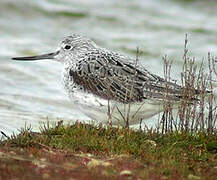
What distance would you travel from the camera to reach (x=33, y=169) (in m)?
7.11

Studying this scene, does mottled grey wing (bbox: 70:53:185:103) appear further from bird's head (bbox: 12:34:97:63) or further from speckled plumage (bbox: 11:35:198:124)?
bird's head (bbox: 12:34:97:63)

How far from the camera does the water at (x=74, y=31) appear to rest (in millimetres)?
15414

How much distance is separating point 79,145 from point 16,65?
33.4ft

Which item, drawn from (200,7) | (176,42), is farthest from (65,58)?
(200,7)

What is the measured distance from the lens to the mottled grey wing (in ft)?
33.9

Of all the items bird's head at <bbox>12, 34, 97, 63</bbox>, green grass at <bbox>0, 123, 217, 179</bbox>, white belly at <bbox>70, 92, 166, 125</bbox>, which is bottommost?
green grass at <bbox>0, 123, 217, 179</bbox>

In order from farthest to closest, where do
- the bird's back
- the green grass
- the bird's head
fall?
the bird's head < the bird's back < the green grass

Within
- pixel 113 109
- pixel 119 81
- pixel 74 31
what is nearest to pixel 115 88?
pixel 119 81

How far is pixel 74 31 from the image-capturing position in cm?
2173

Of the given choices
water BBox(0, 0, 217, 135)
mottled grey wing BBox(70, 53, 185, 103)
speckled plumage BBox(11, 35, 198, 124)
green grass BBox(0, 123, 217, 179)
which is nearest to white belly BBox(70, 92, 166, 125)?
speckled plumage BBox(11, 35, 198, 124)

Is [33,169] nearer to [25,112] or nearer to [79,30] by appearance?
[25,112]

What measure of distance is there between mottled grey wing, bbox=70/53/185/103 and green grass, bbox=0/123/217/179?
4.09ft

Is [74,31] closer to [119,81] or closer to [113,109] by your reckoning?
[119,81]

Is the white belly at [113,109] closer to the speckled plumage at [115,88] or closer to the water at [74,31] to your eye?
the speckled plumage at [115,88]
